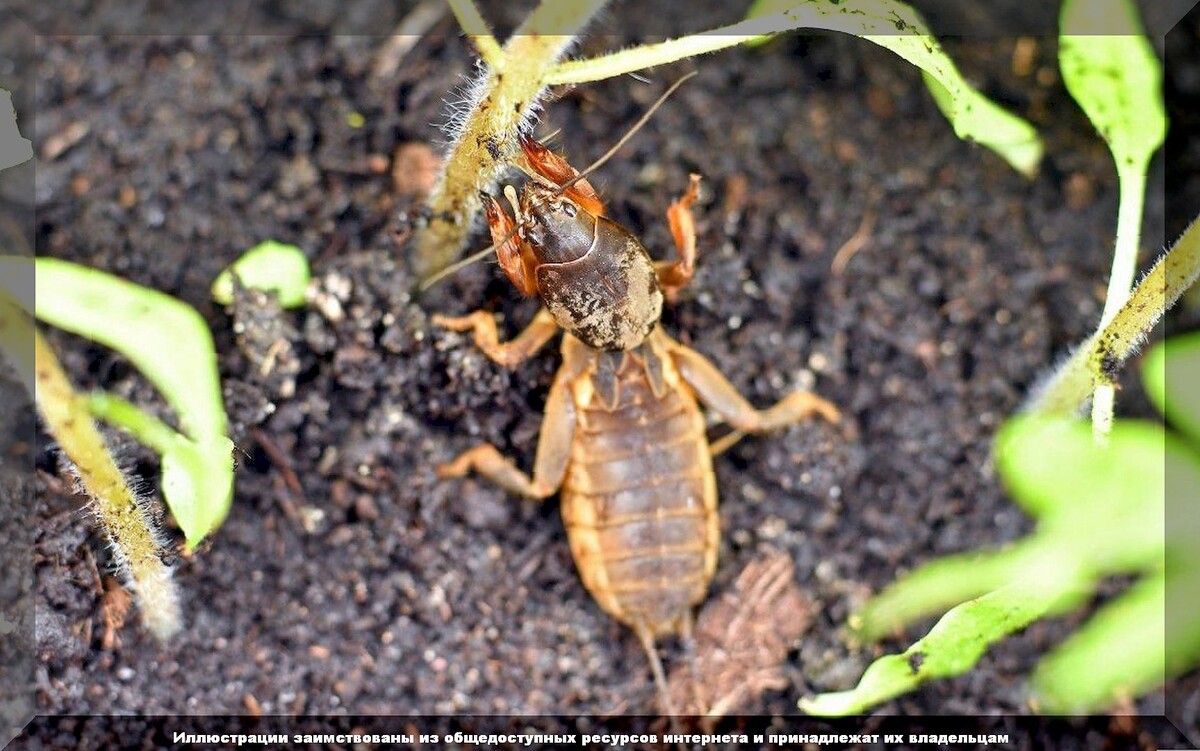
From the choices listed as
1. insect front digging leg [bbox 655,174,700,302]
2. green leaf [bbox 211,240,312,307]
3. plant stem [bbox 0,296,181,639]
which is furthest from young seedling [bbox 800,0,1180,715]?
green leaf [bbox 211,240,312,307]

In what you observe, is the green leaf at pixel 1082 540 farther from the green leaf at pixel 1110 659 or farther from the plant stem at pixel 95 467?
the plant stem at pixel 95 467

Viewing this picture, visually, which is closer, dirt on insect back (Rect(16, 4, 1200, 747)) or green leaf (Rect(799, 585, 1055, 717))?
green leaf (Rect(799, 585, 1055, 717))

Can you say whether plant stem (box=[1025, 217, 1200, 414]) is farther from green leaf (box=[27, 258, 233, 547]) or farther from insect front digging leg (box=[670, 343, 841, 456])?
green leaf (box=[27, 258, 233, 547])

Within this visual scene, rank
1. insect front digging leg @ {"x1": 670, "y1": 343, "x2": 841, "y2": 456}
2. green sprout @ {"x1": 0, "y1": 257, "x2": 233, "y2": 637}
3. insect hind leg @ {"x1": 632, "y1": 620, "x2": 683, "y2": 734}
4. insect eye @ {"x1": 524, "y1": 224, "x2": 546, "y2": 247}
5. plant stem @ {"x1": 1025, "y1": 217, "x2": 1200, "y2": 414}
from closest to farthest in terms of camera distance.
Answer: green sprout @ {"x1": 0, "y1": 257, "x2": 233, "y2": 637}, plant stem @ {"x1": 1025, "y1": 217, "x2": 1200, "y2": 414}, insect eye @ {"x1": 524, "y1": 224, "x2": 546, "y2": 247}, insect hind leg @ {"x1": 632, "y1": 620, "x2": 683, "y2": 734}, insect front digging leg @ {"x1": 670, "y1": 343, "x2": 841, "y2": 456}

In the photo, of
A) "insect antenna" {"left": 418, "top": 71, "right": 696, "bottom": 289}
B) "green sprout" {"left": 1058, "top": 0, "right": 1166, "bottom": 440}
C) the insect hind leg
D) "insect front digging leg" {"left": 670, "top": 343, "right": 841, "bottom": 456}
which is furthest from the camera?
"insect front digging leg" {"left": 670, "top": 343, "right": 841, "bottom": 456}

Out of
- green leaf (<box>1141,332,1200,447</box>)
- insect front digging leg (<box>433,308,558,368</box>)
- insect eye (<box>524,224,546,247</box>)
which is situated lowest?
insect front digging leg (<box>433,308,558,368</box>)

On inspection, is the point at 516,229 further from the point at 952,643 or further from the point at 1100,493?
the point at 1100,493

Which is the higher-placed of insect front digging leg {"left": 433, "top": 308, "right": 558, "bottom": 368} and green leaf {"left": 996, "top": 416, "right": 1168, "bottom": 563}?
green leaf {"left": 996, "top": 416, "right": 1168, "bottom": 563}
